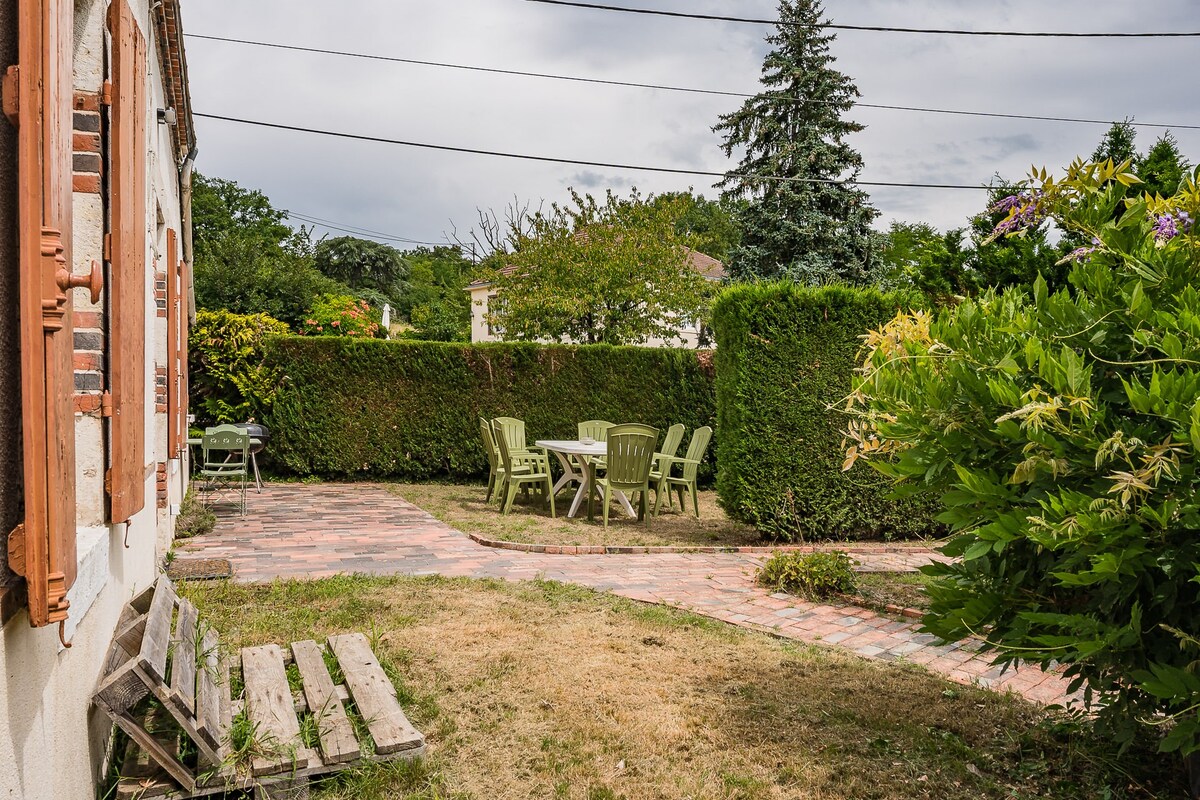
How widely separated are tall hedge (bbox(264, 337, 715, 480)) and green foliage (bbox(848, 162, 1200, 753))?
35.6 ft

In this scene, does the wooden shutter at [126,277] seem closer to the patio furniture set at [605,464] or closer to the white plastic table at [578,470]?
the patio furniture set at [605,464]

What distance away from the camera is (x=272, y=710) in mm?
3059

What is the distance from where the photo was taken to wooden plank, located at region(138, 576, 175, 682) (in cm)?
246

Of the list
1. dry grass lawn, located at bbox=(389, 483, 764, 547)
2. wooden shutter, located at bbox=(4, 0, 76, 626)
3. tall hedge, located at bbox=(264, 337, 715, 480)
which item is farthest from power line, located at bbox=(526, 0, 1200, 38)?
wooden shutter, located at bbox=(4, 0, 76, 626)

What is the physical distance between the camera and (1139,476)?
2117 mm

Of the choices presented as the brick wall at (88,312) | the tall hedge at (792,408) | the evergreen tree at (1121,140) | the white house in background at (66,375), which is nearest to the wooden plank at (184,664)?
the white house in background at (66,375)

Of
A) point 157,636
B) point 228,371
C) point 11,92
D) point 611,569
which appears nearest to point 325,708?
point 157,636

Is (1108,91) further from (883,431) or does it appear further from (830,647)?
(883,431)

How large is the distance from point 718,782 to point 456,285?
1461 inches

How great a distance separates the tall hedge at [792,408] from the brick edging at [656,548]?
15.2 inches

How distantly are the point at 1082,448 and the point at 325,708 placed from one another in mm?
2932

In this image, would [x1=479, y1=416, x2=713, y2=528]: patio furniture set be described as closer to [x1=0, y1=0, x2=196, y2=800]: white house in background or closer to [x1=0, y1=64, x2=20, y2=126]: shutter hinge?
[x1=0, y1=0, x2=196, y2=800]: white house in background

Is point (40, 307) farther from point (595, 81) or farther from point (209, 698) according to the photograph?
point (595, 81)

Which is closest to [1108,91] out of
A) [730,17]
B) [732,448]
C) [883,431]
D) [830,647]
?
[730,17]
